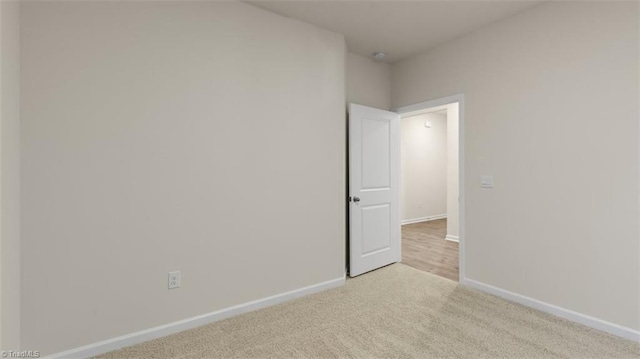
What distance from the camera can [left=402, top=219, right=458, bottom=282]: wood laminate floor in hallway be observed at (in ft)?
11.6

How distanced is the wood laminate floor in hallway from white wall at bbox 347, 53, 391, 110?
6.82ft

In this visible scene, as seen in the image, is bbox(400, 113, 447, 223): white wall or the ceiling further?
bbox(400, 113, 447, 223): white wall

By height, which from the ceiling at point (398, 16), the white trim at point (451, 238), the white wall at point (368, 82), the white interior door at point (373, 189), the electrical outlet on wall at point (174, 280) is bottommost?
the white trim at point (451, 238)

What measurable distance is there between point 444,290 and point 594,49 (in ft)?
7.66

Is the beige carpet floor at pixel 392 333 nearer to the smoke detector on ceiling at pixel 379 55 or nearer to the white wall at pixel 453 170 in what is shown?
the white wall at pixel 453 170

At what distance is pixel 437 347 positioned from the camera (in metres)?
1.92

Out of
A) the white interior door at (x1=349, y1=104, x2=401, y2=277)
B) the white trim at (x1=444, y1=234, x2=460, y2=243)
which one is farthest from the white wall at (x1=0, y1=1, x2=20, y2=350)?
the white trim at (x1=444, y1=234, x2=460, y2=243)

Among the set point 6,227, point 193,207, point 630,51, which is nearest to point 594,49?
point 630,51

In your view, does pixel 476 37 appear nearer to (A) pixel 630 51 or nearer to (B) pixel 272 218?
(A) pixel 630 51

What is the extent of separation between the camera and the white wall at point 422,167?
6.62 metres

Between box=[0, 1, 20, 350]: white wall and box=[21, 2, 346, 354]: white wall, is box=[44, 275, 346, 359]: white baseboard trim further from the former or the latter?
box=[0, 1, 20, 350]: white wall

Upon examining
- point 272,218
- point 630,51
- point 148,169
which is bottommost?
point 272,218

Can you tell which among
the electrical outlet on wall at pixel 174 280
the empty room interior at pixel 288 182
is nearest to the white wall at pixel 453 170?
the empty room interior at pixel 288 182

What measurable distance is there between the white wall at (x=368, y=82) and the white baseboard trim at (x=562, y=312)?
2317 mm
